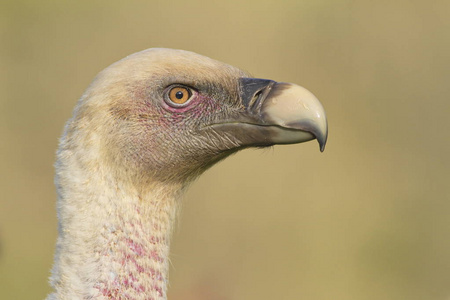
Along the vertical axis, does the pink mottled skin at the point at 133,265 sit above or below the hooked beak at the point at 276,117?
below

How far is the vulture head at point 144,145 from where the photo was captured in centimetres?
287

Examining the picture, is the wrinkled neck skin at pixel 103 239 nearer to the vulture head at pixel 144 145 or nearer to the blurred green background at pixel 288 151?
the vulture head at pixel 144 145

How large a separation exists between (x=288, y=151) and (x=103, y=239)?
668 centimetres

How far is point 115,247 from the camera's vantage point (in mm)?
2883

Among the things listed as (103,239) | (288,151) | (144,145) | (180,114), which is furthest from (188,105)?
(288,151)

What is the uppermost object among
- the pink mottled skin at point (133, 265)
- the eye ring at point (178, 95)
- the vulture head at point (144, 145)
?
the eye ring at point (178, 95)

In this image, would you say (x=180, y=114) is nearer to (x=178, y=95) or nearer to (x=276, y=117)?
(x=178, y=95)

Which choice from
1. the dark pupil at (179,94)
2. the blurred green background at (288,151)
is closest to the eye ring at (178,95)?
the dark pupil at (179,94)

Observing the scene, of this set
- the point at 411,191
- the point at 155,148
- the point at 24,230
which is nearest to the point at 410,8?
the point at 411,191

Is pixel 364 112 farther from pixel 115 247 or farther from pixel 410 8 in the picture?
pixel 115 247

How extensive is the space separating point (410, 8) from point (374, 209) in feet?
9.51

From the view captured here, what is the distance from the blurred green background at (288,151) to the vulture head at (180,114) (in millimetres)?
5106

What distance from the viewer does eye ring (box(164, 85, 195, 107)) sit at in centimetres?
309

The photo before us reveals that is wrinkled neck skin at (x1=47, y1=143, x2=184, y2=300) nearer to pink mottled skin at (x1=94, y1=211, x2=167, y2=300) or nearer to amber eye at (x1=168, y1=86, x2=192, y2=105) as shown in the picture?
pink mottled skin at (x1=94, y1=211, x2=167, y2=300)
